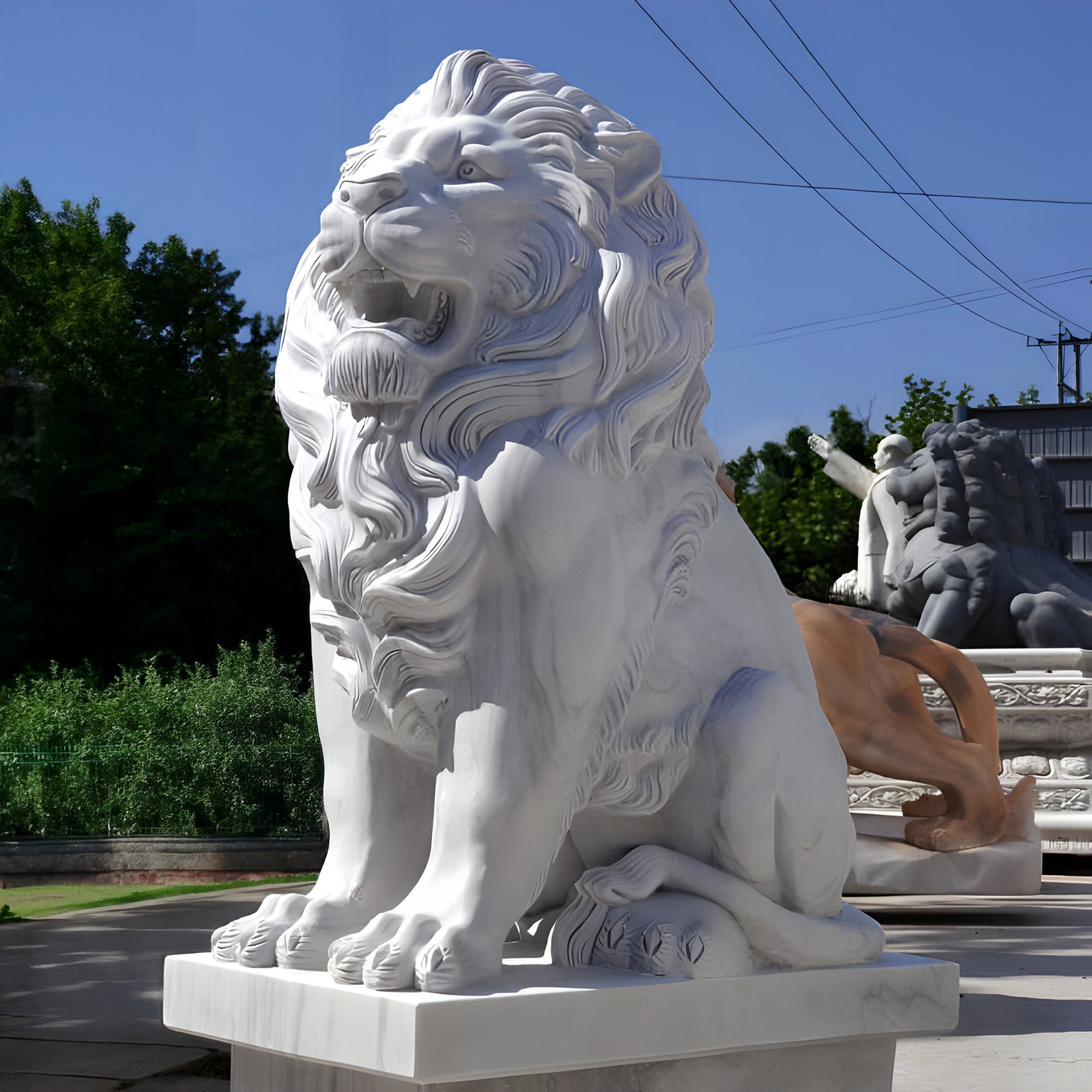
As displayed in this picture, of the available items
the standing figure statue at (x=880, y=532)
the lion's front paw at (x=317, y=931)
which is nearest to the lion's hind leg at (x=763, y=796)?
the lion's front paw at (x=317, y=931)

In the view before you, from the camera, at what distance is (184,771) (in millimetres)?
9609

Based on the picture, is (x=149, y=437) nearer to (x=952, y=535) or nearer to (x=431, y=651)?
(x=952, y=535)

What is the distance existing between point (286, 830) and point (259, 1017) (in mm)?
7829

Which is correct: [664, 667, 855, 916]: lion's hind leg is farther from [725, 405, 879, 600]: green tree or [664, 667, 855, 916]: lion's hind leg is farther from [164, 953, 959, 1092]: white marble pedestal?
[725, 405, 879, 600]: green tree

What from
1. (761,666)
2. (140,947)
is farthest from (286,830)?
(761,666)

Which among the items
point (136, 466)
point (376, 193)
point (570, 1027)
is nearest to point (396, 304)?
point (376, 193)

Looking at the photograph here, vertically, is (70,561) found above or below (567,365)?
above

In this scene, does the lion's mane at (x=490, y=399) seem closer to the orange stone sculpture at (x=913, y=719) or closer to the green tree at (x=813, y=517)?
the orange stone sculpture at (x=913, y=719)

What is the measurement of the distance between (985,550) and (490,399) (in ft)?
24.2

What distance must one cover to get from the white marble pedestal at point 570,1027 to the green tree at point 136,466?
16.8 m

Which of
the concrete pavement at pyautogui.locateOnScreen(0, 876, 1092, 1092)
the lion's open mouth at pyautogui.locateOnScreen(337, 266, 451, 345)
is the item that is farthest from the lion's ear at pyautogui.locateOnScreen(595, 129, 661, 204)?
the concrete pavement at pyautogui.locateOnScreen(0, 876, 1092, 1092)

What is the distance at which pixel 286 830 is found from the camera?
9250mm

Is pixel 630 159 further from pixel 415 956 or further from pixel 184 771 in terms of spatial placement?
pixel 184 771

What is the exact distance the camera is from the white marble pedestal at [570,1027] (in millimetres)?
1521
